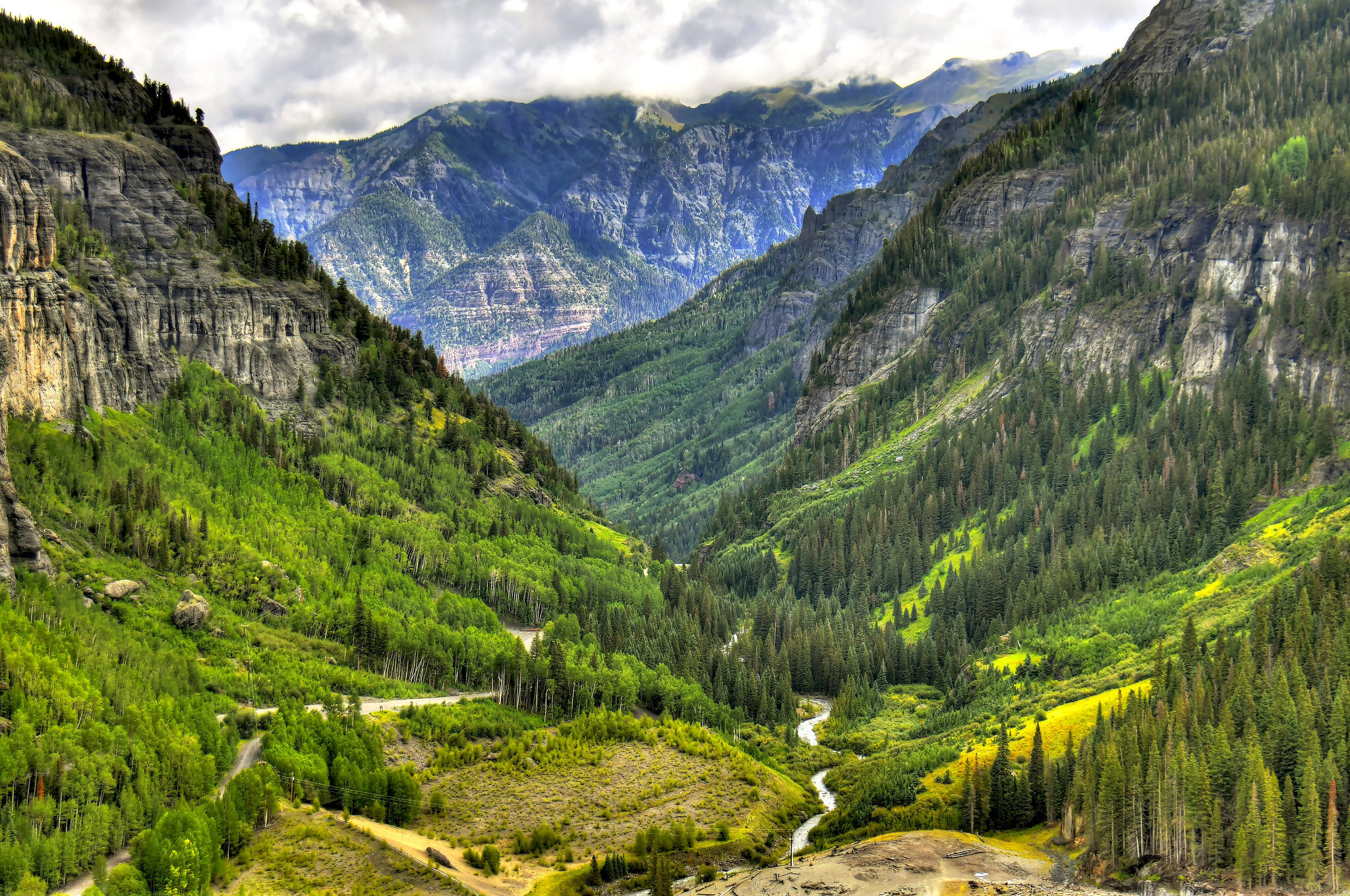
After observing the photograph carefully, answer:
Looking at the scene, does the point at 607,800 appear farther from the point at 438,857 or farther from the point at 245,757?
the point at 245,757

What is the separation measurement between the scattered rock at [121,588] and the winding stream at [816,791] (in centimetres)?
8454

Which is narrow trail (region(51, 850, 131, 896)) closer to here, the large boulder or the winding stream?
the large boulder

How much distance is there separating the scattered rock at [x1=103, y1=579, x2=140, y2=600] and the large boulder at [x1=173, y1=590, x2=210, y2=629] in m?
5.30

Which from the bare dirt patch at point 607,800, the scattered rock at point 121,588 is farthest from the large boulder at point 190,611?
the bare dirt patch at point 607,800

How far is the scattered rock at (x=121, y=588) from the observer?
143 metres

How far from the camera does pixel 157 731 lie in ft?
387

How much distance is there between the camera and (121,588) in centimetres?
14450

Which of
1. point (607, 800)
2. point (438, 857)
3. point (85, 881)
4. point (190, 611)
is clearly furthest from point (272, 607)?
point (85, 881)

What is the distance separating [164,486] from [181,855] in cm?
7934

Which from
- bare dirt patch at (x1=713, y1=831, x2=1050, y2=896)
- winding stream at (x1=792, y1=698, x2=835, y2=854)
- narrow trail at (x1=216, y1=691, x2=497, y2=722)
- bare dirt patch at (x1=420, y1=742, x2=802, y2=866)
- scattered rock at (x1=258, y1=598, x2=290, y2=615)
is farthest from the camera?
scattered rock at (x1=258, y1=598, x2=290, y2=615)

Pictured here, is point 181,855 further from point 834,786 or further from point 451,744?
point 834,786

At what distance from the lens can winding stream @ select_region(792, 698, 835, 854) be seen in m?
140

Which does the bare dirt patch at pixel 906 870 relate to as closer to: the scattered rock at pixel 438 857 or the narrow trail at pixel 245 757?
the scattered rock at pixel 438 857

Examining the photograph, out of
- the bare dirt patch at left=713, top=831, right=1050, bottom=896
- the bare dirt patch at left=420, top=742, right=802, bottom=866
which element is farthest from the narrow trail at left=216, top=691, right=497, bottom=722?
the bare dirt patch at left=713, top=831, right=1050, bottom=896
